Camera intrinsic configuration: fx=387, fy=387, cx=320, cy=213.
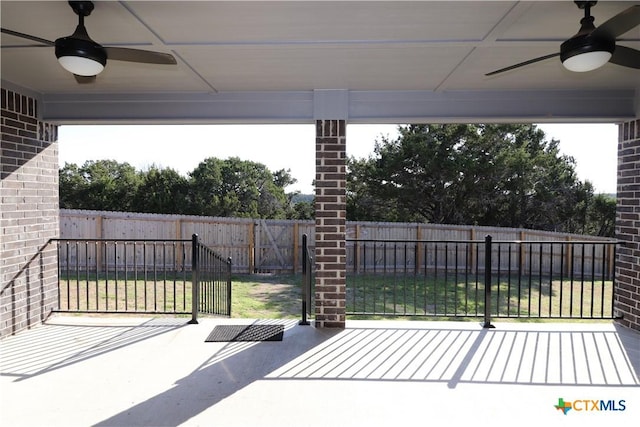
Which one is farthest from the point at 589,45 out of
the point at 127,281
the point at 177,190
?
the point at 177,190

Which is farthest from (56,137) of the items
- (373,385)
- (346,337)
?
(373,385)

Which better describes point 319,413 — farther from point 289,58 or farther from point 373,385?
point 289,58

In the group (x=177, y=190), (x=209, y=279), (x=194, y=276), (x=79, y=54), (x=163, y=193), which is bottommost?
(x=209, y=279)

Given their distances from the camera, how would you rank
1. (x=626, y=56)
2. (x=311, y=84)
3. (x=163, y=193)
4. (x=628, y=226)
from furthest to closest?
(x=163, y=193)
(x=628, y=226)
(x=311, y=84)
(x=626, y=56)

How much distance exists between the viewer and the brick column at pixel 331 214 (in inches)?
148

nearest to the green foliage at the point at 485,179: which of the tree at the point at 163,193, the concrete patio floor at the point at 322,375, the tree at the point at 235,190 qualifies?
the tree at the point at 235,190

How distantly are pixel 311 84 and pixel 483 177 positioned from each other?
8783 millimetres

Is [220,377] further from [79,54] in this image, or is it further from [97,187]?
[97,187]

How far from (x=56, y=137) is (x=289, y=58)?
2.86 metres

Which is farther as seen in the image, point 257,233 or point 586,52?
point 257,233

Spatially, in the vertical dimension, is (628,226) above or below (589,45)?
below

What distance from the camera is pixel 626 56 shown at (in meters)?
2.18

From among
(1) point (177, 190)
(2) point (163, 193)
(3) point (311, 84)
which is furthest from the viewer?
(1) point (177, 190)

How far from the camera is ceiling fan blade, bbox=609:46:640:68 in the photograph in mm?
2129
